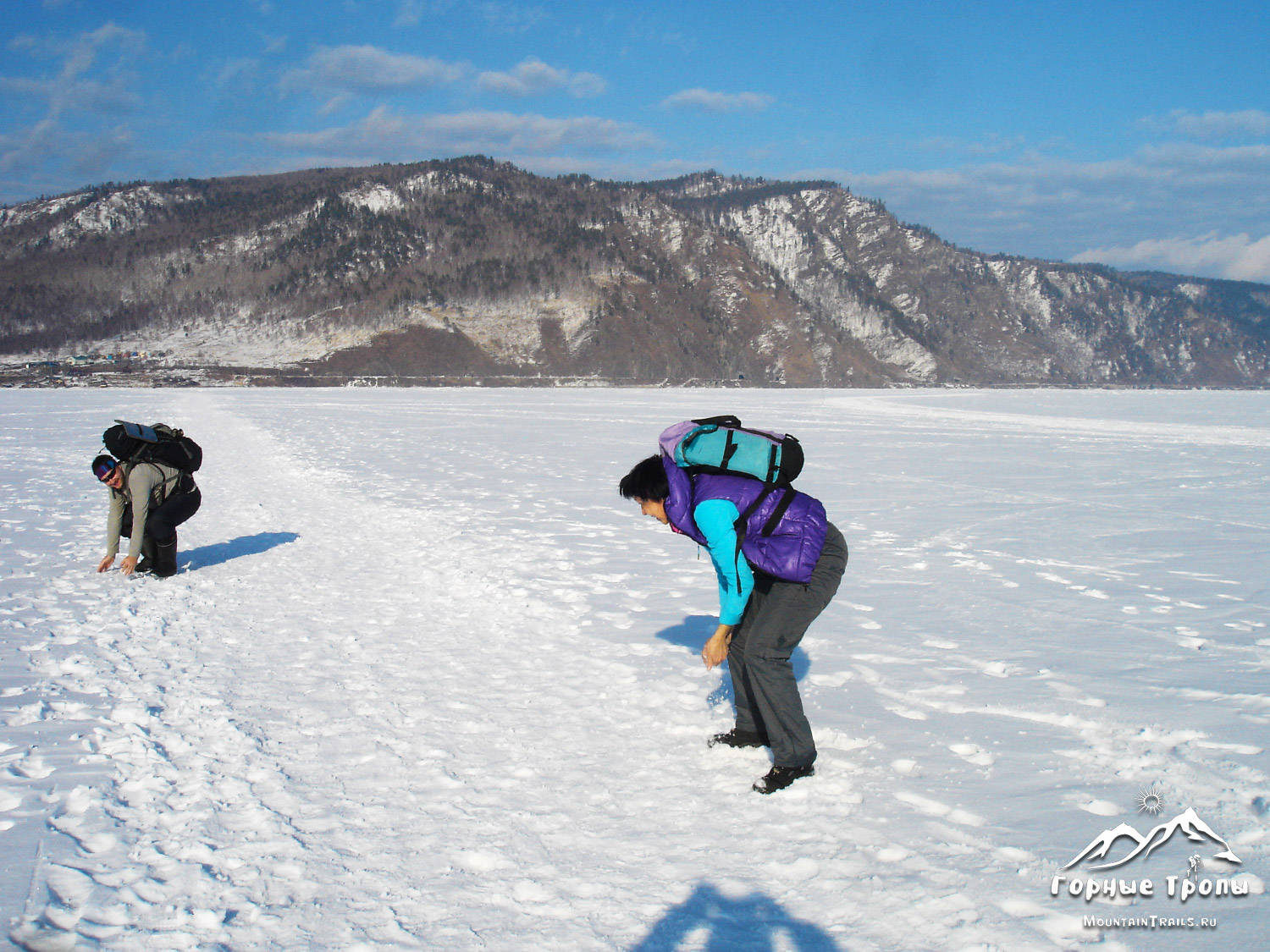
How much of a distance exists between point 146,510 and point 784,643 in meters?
6.92

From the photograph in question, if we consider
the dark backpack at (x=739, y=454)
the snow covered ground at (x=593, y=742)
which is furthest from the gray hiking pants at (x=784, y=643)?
the dark backpack at (x=739, y=454)

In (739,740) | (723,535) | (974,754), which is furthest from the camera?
(739,740)

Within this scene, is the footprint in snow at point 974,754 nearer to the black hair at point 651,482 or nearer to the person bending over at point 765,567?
the person bending over at point 765,567

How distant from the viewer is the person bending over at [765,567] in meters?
3.84

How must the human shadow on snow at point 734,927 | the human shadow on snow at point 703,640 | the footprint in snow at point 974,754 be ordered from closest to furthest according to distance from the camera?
the human shadow on snow at point 734,927, the footprint in snow at point 974,754, the human shadow on snow at point 703,640

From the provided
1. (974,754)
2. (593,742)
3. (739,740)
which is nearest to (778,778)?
(739,740)

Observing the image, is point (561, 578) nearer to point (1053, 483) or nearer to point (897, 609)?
point (897, 609)

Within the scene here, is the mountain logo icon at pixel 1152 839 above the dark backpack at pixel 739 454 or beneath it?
beneath

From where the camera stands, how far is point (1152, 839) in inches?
145

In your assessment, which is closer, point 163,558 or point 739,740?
point 739,740

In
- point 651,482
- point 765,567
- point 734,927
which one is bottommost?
point 734,927

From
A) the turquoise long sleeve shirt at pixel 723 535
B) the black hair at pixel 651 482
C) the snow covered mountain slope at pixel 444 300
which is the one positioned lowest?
the turquoise long sleeve shirt at pixel 723 535

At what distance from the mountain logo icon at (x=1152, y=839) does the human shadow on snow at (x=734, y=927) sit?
1.25 metres

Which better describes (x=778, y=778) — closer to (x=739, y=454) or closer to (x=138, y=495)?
(x=739, y=454)
